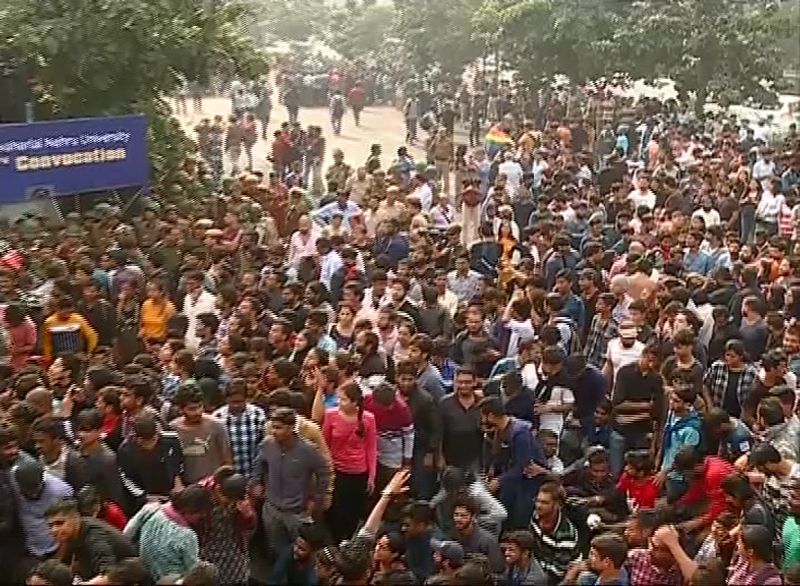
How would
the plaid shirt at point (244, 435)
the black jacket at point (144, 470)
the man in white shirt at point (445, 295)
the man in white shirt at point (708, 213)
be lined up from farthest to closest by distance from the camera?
1. the man in white shirt at point (708, 213)
2. the man in white shirt at point (445, 295)
3. the plaid shirt at point (244, 435)
4. the black jacket at point (144, 470)

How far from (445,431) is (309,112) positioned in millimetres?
23778

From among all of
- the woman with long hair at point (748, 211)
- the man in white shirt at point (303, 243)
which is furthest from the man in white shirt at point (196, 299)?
the woman with long hair at point (748, 211)

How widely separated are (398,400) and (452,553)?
1666 millimetres

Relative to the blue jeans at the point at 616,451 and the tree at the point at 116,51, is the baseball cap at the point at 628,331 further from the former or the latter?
the tree at the point at 116,51

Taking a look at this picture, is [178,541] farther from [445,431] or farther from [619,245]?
[619,245]

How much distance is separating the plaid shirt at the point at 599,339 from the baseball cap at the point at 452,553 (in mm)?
3319

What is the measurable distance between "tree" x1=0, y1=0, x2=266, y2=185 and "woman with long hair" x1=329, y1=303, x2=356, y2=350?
23.1ft

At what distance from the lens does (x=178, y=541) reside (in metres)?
5.76

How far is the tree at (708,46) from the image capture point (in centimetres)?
2281

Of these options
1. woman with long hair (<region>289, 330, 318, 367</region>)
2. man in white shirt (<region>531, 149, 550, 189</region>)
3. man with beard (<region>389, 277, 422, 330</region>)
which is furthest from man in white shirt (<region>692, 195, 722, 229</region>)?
woman with long hair (<region>289, 330, 318, 367</region>)

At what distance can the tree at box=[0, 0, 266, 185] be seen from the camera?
576 inches

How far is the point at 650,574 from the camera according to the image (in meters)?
5.91

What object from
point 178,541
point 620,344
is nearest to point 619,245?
point 620,344

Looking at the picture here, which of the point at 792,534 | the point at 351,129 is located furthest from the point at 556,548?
the point at 351,129
